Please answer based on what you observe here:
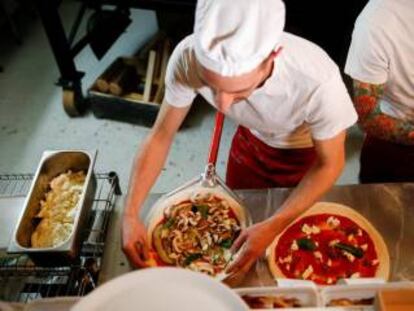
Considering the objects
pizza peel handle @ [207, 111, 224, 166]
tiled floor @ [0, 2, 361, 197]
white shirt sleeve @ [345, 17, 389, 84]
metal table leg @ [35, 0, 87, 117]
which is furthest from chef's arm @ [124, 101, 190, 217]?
metal table leg @ [35, 0, 87, 117]

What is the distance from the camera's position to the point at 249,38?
3.33 feet

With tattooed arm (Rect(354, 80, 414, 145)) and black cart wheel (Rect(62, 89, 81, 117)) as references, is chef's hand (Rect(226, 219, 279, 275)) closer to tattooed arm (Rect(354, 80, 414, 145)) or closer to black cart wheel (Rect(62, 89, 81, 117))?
tattooed arm (Rect(354, 80, 414, 145))

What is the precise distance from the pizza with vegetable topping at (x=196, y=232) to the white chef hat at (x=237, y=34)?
1.64 feet

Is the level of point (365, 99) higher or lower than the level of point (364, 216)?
higher

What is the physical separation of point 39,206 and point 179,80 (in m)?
0.71

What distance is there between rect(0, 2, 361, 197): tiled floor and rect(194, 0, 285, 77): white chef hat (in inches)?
67.3

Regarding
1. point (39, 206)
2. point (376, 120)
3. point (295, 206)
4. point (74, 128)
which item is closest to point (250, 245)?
point (295, 206)

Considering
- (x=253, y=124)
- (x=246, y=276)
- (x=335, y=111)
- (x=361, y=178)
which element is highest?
(x=335, y=111)

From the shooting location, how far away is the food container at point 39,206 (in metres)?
1.37

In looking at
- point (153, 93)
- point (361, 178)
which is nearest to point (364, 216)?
point (361, 178)

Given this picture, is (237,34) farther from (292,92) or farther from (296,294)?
(296,294)

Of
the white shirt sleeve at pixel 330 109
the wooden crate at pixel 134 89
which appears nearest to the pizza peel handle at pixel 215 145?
the white shirt sleeve at pixel 330 109

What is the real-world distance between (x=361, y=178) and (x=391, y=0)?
32.5 inches

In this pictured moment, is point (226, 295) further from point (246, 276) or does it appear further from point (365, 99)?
point (365, 99)
